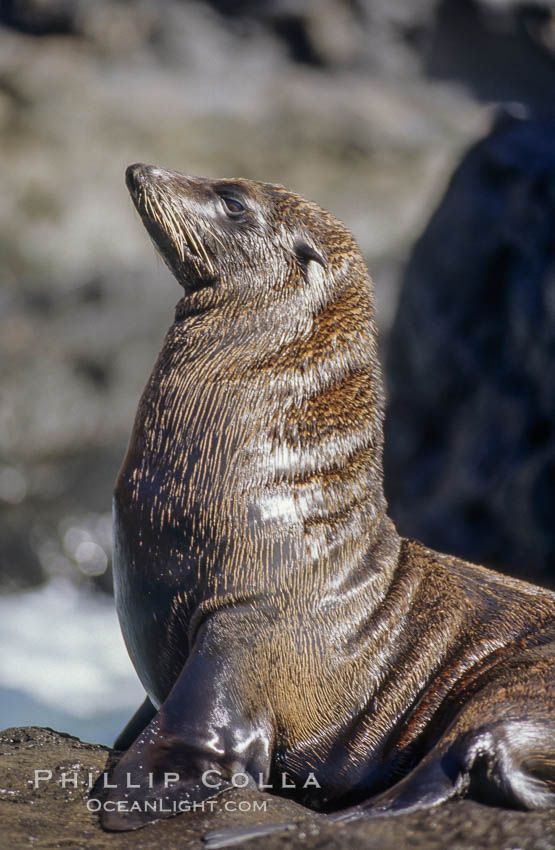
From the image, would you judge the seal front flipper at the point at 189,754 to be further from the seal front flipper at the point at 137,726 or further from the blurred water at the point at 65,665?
the blurred water at the point at 65,665

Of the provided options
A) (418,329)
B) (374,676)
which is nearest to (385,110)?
(418,329)

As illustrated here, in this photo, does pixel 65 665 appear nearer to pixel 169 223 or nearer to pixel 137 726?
pixel 137 726

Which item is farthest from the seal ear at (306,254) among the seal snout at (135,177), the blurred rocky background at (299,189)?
the blurred rocky background at (299,189)

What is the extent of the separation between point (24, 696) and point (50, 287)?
574 cm

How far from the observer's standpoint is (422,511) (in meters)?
12.0

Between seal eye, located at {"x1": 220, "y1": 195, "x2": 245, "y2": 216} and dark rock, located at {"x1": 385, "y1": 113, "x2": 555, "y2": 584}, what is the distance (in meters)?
6.08

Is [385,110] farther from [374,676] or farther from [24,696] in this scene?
[374,676]

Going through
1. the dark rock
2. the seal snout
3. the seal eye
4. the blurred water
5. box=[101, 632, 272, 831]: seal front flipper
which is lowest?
box=[101, 632, 272, 831]: seal front flipper

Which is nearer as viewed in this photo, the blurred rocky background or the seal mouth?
the seal mouth

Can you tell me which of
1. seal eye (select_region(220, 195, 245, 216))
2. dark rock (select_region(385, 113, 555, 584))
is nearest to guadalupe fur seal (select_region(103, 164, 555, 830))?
seal eye (select_region(220, 195, 245, 216))

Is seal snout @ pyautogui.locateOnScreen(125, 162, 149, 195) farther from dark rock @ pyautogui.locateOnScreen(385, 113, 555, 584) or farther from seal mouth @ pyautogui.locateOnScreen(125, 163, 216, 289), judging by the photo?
dark rock @ pyautogui.locateOnScreen(385, 113, 555, 584)

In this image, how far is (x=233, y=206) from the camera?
5.17 meters

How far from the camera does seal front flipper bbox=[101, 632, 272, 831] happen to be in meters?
3.95

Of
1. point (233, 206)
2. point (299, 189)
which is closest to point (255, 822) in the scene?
point (233, 206)
